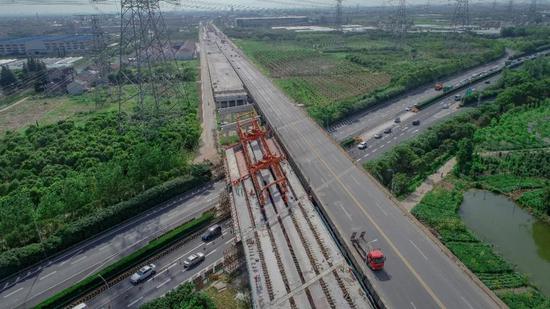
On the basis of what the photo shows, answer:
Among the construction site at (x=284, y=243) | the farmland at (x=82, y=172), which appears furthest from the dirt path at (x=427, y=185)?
the farmland at (x=82, y=172)

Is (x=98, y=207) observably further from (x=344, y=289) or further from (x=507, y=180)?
(x=507, y=180)

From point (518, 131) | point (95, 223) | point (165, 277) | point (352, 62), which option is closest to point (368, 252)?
point (165, 277)

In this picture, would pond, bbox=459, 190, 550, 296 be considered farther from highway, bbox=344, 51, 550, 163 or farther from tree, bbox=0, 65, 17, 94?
tree, bbox=0, 65, 17, 94

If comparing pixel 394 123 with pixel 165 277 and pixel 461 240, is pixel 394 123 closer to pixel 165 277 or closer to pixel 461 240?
pixel 461 240

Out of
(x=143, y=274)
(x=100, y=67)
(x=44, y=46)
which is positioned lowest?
(x=143, y=274)

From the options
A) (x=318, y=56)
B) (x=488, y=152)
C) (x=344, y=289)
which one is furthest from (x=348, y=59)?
(x=344, y=289)

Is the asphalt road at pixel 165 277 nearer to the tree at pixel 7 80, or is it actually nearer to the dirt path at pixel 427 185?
the dirt path at pixel 427 185
